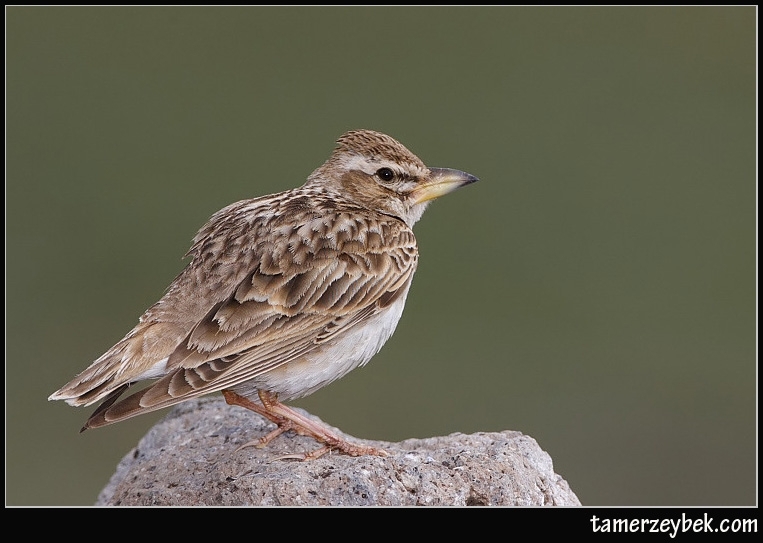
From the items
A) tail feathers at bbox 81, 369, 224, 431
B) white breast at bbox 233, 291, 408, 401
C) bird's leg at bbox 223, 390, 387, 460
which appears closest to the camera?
tail feathers at bbox 81, 369, 224, 431

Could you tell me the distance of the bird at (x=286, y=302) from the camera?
7.78 meters

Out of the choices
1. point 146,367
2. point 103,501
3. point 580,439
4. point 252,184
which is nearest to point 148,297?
point 252,184

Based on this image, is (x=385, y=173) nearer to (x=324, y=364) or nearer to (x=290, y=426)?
(x=324, y=364)

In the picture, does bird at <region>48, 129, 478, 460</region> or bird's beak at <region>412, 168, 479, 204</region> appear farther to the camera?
bird's beak at <region>412, 168, 479, 204</region>

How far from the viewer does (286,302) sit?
817 cm

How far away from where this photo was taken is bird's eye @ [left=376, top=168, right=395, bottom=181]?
9.19 meters

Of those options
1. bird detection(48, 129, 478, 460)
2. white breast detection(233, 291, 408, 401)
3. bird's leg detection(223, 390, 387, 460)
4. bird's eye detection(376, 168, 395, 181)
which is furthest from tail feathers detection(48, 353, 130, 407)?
bird's eye detection(376, 168, 395, 181)

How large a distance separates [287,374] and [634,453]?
35.1ft

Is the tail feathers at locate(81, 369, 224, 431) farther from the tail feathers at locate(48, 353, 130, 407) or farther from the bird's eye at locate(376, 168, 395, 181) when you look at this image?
the bird's eye at locate(376, 168, 395, 181)

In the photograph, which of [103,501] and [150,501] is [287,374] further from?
[103,501]

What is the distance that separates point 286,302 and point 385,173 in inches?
61.0

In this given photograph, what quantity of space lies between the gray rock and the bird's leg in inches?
3.0

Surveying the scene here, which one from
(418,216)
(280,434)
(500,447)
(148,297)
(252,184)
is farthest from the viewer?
(252,184)

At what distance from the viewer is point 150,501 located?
8219 mm
